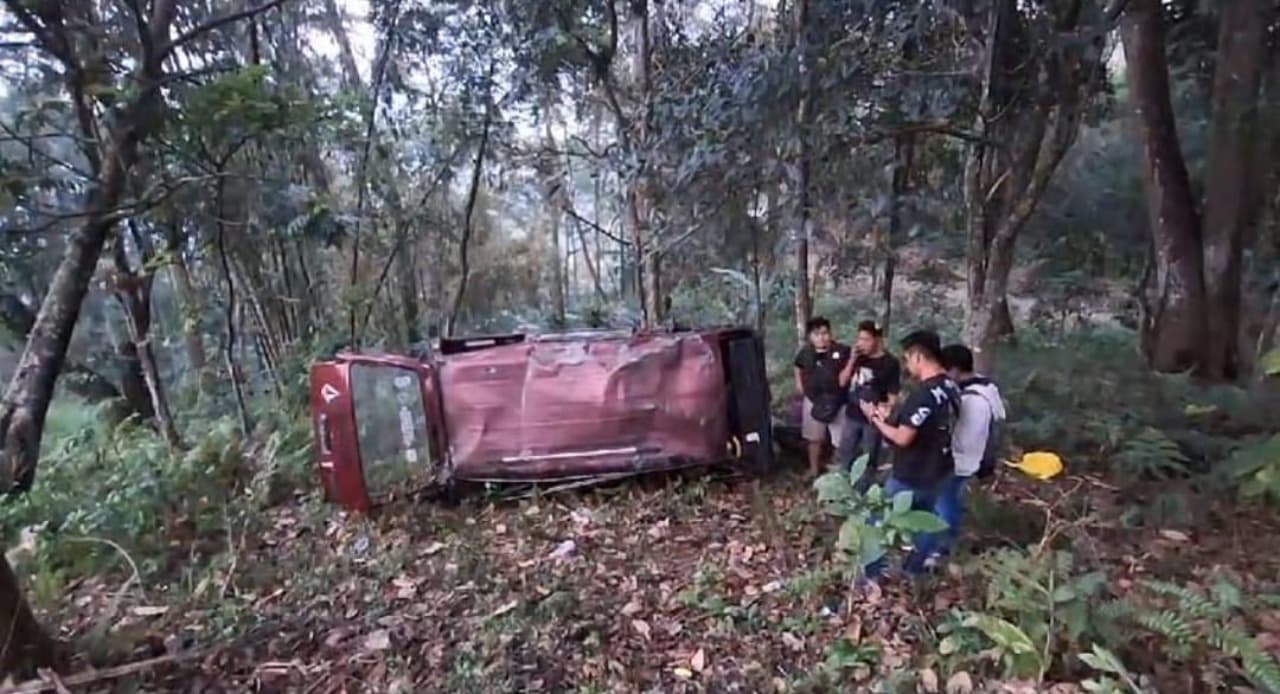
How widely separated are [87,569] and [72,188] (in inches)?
110

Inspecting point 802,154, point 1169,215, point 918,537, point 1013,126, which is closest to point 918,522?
point 918,537

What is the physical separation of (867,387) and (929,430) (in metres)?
1.44

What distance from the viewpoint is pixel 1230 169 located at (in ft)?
25.9

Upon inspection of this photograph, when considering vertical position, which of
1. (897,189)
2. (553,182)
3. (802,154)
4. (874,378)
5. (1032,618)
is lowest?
(1032,618)

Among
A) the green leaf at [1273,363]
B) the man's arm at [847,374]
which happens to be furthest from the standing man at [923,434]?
the green leaf at [1273,363]

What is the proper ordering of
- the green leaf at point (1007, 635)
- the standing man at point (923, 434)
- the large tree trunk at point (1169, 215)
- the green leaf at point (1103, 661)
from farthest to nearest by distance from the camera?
1. the large tree trunk at point (1169, 215)
2. the standing man at point (923, 434)
3. the green leaf at point (1007, 635)
4. the green leaf at point (1103, 661)

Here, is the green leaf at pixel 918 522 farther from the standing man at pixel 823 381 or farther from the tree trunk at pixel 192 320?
the tree trunk at pixel 192 320

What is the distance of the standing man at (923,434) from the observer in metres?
4.07

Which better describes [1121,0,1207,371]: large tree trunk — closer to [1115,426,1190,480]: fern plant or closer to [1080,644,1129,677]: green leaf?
[1115,426,1190,480]: fern plant

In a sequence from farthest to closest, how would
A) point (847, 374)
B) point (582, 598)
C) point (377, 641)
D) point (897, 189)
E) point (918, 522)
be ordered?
point (897, 189) < point (847, 374) < point (582, 598) < point (377, 641) < point (918, 522)

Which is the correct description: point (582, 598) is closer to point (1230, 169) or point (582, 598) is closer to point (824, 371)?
point (824, 371)

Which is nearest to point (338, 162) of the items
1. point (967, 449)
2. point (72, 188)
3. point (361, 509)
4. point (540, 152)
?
point (540, 152)

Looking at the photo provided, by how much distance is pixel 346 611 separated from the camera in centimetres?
443

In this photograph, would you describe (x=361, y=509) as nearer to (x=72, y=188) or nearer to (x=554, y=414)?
(x=554, y=414)
